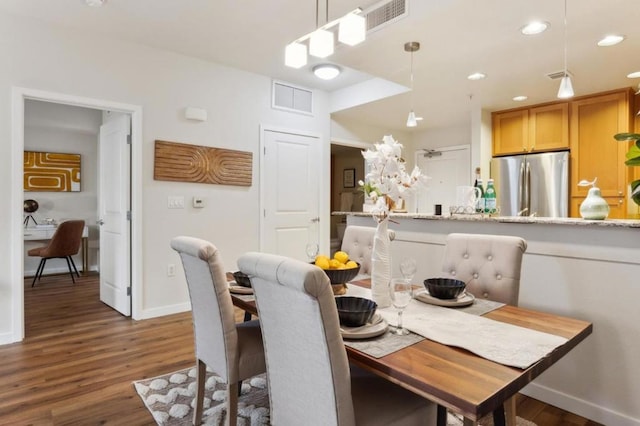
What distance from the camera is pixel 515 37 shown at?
2.65 m

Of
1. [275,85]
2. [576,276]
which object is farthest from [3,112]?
[576,276]

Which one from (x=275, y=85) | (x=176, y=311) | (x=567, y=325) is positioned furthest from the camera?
(x=275, y=85)

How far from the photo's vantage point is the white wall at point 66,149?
5364mm

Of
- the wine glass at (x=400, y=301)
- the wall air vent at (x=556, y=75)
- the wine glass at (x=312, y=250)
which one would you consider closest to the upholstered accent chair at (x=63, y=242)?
the wine glass at (x=312, y=250)

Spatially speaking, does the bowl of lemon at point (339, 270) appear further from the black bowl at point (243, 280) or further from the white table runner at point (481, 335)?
the black bowl at point (243, 280)

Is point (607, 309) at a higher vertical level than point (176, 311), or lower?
higher

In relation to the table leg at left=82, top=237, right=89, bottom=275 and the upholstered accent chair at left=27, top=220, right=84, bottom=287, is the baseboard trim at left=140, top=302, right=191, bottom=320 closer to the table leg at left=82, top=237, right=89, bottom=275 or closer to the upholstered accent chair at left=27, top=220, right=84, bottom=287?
the upholstered accent chair at left=27, top=220, right=84, bottom=287

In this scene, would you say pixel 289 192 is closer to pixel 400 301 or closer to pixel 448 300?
pixel 448 300

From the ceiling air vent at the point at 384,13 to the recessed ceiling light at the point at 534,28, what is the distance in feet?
2.74

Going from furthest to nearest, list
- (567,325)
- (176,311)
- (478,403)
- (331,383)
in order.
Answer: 1. (176,311)
2. (567,325)
3. (331,383)
4. (478,403)

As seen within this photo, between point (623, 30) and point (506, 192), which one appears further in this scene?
point (506, 192)

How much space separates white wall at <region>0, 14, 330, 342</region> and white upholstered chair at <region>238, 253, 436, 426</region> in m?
2.77

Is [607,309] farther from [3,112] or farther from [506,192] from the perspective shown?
[3,112]

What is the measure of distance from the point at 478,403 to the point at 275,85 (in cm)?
417
